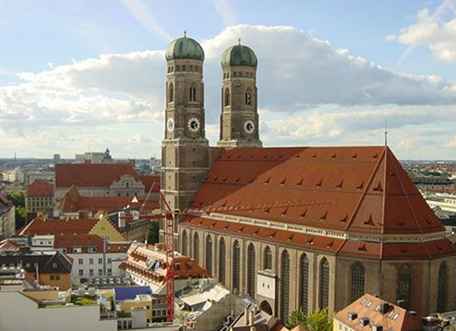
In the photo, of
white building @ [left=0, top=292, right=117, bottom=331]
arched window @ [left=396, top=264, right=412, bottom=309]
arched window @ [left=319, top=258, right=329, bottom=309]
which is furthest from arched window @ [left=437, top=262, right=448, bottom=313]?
white building @ [left=0, top=292, right=117, bottom=331]

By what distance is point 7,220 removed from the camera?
530 ft

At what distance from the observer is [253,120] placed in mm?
120500

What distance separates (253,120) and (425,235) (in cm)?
4856

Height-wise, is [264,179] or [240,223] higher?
[264,179]

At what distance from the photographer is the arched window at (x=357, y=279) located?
7712cm

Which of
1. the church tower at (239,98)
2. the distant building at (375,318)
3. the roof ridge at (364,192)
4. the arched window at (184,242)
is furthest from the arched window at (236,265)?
the distant building at (375,318)

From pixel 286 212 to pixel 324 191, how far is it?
6.24 meters

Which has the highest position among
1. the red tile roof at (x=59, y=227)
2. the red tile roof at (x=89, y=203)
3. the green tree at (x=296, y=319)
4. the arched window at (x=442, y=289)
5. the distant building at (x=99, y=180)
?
the distant building at (x=99, y=180)

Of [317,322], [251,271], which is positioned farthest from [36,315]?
[251,271]

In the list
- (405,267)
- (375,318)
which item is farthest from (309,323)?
(405,267)

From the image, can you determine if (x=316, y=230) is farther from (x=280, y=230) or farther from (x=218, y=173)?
(x=218, y=173)

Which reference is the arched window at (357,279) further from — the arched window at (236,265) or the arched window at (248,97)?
the arched window at (248,97)

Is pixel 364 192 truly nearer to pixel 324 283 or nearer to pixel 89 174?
pixel 324 283

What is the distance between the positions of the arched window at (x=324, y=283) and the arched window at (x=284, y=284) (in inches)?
250
